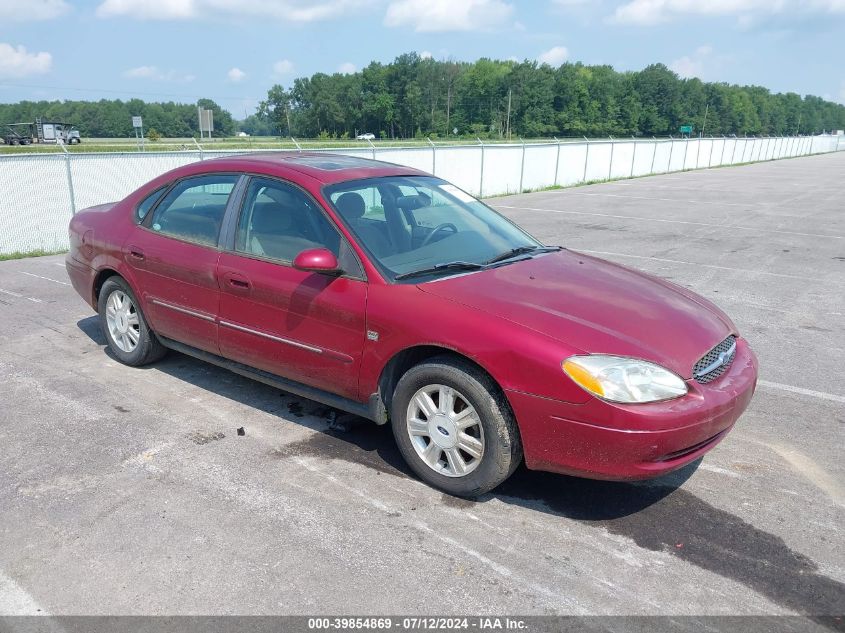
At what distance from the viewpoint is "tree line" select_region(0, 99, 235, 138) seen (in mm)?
84438

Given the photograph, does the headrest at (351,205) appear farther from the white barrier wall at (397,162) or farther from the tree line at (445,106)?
the tree line at (445,106)

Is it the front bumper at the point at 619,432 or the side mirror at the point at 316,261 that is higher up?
the side mirror at the point at 316,261

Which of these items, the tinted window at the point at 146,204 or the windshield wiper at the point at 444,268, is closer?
the windshield wiper at the point at 444,268

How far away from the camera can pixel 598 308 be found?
3.46 metres

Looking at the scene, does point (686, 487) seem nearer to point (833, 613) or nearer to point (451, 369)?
point (833, 613)

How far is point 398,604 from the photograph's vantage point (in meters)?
2.66

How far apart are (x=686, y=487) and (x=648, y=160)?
31.2m

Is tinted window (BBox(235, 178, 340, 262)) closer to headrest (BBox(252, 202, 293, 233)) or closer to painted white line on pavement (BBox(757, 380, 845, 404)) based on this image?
headrest (BBox(252, 202, 293, 233))

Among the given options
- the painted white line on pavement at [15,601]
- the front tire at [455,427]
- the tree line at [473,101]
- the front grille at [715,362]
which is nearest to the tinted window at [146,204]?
the front tire at [455,427]

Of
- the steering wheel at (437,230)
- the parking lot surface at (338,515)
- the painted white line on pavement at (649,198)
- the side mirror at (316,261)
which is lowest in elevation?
the parking lot surface at (338,515)

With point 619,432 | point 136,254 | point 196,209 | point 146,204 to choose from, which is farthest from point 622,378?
point 146,204

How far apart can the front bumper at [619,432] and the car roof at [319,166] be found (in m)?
1.90

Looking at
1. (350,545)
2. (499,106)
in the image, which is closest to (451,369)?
(350,545)

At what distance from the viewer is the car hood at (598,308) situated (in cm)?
318
